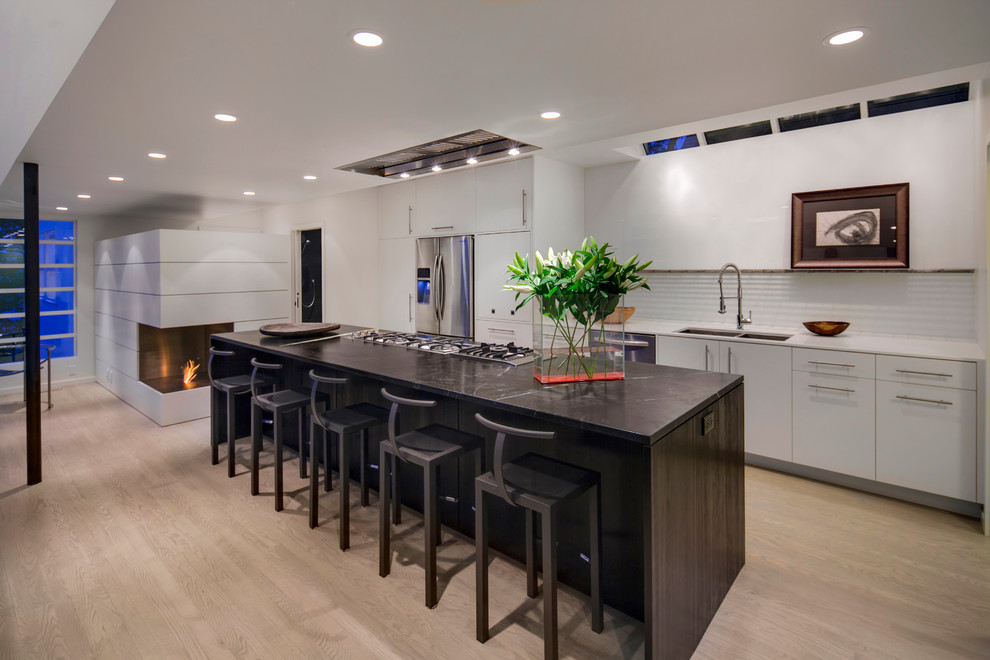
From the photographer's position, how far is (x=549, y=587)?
Result: 5.71 feet

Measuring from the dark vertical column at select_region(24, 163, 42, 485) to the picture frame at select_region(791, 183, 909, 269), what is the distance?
5.28 metres

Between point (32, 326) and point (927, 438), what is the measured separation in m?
5.59

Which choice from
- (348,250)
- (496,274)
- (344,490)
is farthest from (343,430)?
(348,250)

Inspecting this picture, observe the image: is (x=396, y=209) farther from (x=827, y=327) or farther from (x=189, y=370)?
(x=827, y=327)

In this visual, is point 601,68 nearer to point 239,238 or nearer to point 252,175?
point 252,175

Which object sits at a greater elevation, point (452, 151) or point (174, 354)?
point (452, 151)

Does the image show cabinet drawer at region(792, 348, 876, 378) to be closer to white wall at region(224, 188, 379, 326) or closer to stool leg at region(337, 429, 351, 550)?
stool leg at region(337, 429, 351, 550)

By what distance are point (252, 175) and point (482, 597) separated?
13.8 ft

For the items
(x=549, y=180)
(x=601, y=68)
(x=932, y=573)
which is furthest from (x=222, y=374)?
(x=932, y=573)

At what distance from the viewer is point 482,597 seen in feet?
6.32

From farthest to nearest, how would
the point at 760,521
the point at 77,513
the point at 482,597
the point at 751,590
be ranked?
the point at 77,513, the point at 760,521, the point at 751,590, the point at 482,597

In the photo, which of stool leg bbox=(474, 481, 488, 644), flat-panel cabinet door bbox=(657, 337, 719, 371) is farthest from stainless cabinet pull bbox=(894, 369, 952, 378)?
stool leg bbox=(474, 481, 488, 644)

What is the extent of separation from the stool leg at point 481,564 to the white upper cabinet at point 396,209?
3984mm

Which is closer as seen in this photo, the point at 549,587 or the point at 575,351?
the point at 549,587
